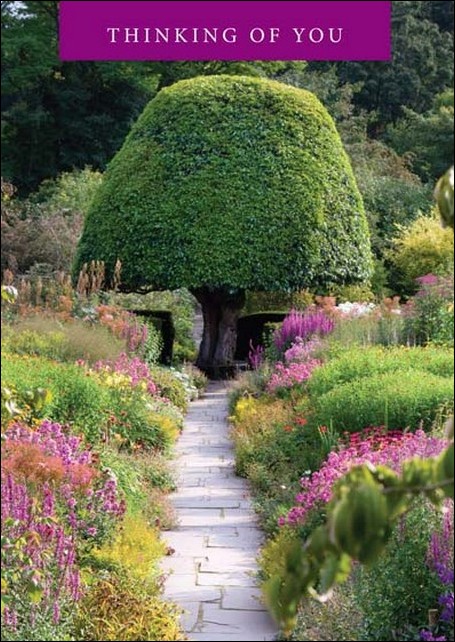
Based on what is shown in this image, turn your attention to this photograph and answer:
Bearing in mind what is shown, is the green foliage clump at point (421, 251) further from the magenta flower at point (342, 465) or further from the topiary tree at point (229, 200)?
the magenta flower at point (342, 465)

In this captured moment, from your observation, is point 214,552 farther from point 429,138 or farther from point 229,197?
point 429,138

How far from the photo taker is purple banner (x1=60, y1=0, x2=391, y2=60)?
6.01m

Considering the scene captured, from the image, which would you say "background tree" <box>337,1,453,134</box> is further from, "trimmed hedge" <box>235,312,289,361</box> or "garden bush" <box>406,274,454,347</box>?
"garden bush" <box>406,274,454,347</box>

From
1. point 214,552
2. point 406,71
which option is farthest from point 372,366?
point 406,71

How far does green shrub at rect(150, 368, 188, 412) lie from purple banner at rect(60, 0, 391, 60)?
4.97 metres

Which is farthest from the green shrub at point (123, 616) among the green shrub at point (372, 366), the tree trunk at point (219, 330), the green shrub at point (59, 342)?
the tree trunk at point (219, 330)

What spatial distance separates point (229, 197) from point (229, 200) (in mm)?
47

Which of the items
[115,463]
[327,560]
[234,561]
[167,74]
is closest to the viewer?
[327,560]

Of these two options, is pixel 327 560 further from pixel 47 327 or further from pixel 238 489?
pixel 47 327

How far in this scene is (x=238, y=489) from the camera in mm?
7043

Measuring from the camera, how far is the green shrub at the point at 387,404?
6.60 metres

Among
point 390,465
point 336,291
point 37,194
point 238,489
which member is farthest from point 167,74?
point 390,465

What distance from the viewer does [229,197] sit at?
14055 millimetres

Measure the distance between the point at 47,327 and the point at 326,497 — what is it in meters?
5.74
